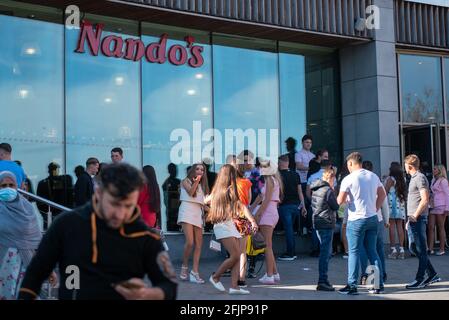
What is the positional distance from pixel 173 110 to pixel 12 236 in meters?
7.17

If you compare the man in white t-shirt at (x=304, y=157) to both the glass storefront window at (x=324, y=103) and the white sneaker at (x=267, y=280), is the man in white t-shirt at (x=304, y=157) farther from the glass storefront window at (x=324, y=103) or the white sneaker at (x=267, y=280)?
the white sneaker at (x=267, y=280)

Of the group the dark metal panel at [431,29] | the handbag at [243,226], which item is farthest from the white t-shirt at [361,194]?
the dark metal panel at [431,29]

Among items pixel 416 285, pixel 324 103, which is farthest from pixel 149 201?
pixel 324 103

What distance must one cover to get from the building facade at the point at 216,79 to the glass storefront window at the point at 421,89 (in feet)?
0.10

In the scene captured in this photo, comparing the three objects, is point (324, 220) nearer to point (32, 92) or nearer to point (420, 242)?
point (420, 242)

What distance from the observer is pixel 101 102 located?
13.5 metres

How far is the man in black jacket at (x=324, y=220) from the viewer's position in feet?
32.2

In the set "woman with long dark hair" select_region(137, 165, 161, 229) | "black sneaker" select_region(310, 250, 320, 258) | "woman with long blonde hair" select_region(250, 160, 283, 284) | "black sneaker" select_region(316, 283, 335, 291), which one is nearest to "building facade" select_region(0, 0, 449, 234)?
"black sneaker" select_region(310, 250, 320, 258)

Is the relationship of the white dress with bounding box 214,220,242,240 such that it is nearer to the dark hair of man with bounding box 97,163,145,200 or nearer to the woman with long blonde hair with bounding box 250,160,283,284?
the woman with long blonde hair with bounding box 250,160,283,284

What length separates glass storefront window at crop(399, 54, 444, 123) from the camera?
16.4 m

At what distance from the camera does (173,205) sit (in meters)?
14.2

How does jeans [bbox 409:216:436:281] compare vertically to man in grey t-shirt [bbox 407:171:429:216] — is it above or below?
below

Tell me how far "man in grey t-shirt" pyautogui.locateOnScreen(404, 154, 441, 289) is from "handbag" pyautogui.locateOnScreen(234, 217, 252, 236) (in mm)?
2334
